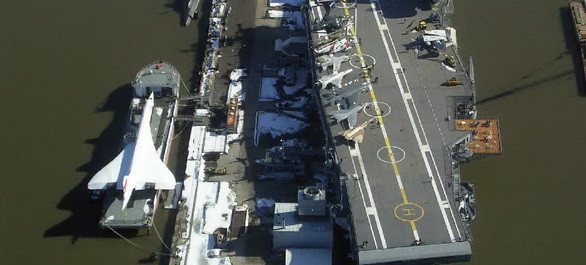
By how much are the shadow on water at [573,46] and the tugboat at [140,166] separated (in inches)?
1691

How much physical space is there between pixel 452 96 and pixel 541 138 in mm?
10929

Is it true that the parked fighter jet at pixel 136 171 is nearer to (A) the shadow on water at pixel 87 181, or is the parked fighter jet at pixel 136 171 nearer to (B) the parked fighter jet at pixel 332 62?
(A) the shadow on water at pixel 87 181

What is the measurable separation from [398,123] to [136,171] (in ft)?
78.4

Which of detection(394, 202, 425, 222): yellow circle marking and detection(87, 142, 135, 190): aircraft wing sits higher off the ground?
detection(87, 142, 135, 190): aircraft wing

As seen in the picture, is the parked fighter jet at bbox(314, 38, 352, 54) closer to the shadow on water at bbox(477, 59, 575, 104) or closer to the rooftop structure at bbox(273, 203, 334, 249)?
the shadow on water at bbox(477, 59, 575, 104)

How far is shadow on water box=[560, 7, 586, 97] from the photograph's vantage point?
75.4 m

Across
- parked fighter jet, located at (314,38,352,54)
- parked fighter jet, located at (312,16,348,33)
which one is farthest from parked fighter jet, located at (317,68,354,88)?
parked fighter jet, located at (312,16,348,33)

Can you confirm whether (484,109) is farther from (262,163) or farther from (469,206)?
(262,163)

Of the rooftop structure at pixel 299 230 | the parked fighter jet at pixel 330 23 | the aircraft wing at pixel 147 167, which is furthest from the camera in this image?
the parked fighter jet at pixel 330 23

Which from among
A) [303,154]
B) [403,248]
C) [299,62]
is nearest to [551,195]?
[403,248]

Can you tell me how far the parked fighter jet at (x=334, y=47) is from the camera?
7094cm

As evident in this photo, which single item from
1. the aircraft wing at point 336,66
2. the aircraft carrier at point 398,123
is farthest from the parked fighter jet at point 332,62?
the aircraft carrier at point 398,123

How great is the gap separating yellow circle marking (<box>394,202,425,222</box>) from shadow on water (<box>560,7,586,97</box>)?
28.9 meters

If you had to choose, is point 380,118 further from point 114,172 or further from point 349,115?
point 114,172
